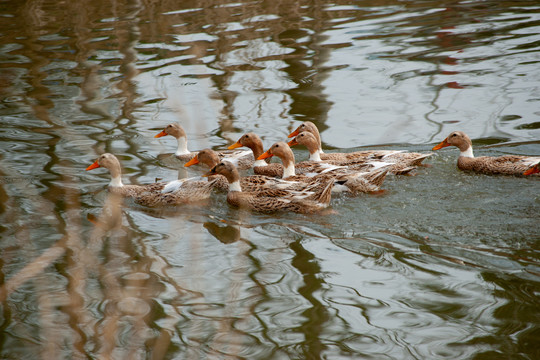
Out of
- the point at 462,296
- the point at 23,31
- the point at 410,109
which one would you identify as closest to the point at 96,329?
the point at 462,296

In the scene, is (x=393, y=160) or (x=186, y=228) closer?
(x=186, y=228)

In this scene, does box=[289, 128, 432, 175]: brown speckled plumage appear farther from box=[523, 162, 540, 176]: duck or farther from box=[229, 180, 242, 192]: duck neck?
box=[523, 162, 540, 176]: duck

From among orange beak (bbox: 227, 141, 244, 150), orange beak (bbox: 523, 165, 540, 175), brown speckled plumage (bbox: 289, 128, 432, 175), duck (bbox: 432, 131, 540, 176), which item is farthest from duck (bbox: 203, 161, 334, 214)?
orange beak (bbox: 523, 165, 540, 175)

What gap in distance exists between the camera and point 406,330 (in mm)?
4680

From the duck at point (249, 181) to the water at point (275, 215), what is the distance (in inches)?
11.8

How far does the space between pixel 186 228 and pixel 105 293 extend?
5.30 ft

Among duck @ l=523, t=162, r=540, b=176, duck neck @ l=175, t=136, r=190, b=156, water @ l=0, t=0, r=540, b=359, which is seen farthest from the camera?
duck neck @ l=175, t=136, r=190, b=156

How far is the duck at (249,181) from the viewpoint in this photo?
7.52 meters

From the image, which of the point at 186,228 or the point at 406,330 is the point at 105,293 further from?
the point at 406,330

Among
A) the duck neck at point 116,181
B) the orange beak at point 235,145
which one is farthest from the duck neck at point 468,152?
the duck neck at point 116,181

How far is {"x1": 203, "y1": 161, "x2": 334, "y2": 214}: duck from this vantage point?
717 cm


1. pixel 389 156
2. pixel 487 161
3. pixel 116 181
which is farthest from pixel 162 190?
pixel 487 161

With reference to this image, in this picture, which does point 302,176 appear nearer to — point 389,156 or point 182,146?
point 389,156

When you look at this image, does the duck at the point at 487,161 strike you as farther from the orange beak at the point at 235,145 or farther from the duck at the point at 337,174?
the orange beak at the point at 235,145
